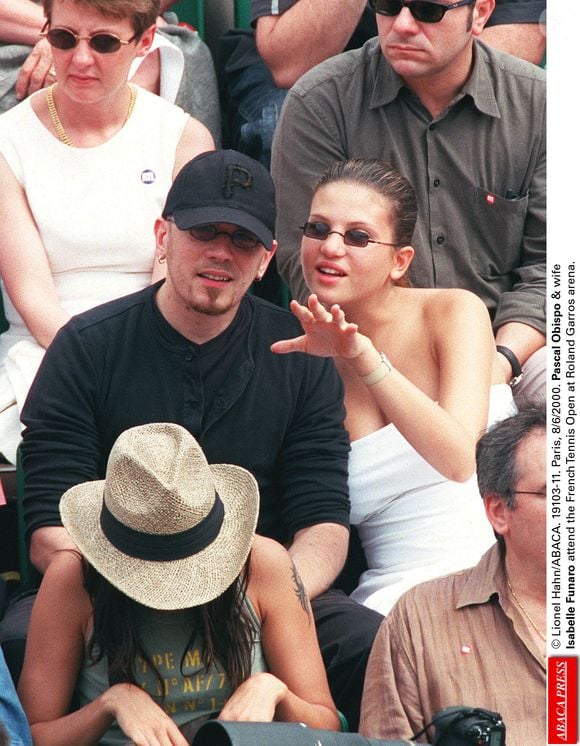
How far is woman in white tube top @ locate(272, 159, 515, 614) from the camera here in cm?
265

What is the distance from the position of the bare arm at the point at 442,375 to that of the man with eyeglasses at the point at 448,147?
274 mm

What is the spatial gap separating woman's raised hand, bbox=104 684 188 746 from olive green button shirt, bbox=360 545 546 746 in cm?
30

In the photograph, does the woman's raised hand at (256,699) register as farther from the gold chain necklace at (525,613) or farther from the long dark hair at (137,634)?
the gold chain necklace at (525,613)

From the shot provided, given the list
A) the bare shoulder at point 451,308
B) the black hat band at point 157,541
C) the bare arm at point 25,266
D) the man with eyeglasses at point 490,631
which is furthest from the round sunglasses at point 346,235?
the black hat band at point 157,541

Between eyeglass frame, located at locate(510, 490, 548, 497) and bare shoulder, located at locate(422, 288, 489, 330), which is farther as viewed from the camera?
bare shoulder, located at locate(422, 288, 489, 330)

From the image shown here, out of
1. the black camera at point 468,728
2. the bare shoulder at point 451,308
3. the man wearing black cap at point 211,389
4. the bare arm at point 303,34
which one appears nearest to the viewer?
the black camera at point 468,728

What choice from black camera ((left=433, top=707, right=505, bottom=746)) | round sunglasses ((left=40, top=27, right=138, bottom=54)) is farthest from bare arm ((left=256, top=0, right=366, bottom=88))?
black camera ((left=433, top=707, right=505, bottom=746))

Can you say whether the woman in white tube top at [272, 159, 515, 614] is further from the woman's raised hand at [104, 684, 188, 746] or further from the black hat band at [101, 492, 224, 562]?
the woman's raised hand at [104, 684, 188, 746]

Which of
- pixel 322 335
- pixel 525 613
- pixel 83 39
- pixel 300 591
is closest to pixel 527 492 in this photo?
pixel 525 613

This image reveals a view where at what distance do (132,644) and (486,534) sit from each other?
0.84 metres

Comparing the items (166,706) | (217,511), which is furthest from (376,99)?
(166,706)

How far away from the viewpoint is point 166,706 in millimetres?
2170

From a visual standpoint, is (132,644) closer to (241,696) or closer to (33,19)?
(241,696)

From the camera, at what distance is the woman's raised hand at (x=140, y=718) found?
6.74ft
